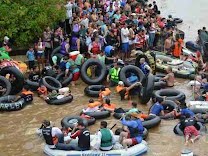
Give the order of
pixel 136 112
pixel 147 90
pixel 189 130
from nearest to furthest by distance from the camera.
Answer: pixel 189 130
pixel 136 112
pixel 147 90

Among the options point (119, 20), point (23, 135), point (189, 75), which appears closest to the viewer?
point (23, 135)

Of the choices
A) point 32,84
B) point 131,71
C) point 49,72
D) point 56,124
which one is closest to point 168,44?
point 131,71

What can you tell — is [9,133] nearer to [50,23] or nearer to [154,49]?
[50,23]

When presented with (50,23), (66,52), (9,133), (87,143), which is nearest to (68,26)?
(50,23)

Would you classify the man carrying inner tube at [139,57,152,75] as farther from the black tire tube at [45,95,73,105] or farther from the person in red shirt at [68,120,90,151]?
the person in red shirt at [68,120,90,151]

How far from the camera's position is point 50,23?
76.6 feet

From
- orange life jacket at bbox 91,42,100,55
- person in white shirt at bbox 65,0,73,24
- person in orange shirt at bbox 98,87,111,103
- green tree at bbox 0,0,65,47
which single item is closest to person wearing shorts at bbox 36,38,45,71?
green tree at bbox 0,0,65,47

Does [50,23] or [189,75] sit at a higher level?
[50,23]

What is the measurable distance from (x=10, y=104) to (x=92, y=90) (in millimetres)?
3447

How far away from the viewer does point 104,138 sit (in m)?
14.0

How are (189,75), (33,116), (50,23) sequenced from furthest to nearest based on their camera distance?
(50,23) → (189,75) → (33,116)

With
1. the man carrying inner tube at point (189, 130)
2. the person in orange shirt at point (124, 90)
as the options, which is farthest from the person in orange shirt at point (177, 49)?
the man carrying inner tube at point (189, 130)

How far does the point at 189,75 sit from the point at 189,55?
90.0 inches

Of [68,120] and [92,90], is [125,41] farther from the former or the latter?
[68,120]
